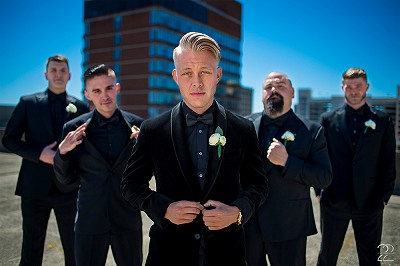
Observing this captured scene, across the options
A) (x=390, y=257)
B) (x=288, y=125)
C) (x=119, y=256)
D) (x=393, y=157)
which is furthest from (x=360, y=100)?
(x=119, y=256)

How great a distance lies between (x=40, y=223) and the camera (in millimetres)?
3723

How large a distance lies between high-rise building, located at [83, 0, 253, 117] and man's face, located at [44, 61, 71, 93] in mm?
62205

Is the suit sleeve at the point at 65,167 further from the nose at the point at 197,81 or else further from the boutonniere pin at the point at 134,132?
the nose at the point at 197,81

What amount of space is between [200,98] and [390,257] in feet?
14.1

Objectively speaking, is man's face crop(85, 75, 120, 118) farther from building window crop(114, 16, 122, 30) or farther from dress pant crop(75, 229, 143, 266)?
building window crop(114, 16, 122, 30)

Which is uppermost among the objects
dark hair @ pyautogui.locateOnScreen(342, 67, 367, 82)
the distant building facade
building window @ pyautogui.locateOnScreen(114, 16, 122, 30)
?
building window @ pyautogui.locateOnScreen(114, 16, 122, 30)

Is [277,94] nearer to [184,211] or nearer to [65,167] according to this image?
[184,211]

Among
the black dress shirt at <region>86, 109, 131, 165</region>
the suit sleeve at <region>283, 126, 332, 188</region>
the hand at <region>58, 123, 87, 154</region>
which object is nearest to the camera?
the hand at <region>58, 123, 87, 154</region>

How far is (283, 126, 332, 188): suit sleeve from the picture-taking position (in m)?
2.94

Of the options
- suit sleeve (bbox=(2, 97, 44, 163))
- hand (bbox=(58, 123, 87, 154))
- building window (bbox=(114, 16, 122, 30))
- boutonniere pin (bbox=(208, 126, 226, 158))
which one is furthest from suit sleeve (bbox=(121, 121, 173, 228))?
building window (bbox=(114, 16, 122, 30))

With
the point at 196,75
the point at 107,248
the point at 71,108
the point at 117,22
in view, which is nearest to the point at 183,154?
the point at 196,75

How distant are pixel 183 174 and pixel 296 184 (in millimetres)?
1551
